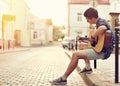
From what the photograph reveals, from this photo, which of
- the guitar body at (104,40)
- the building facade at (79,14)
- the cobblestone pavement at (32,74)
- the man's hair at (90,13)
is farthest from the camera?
the building facade at (79,14)

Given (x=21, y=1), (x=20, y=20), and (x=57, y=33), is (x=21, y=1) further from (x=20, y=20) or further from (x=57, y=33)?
(x=57, y=33)

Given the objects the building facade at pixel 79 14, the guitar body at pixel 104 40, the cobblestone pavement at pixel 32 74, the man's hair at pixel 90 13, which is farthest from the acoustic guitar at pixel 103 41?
the building facade at pixel 79 14

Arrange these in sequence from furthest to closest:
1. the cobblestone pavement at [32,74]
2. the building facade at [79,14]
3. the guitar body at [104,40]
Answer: the building facade at [79,14] < the cobblestone pavement at [32,74] < the guitar body at [104,40]

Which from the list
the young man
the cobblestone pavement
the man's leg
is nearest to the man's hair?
the young man

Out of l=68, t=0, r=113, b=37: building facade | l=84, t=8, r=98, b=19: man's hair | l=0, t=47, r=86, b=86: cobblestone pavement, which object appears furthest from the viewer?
l=68, t=0, r=113, b=37: building facade

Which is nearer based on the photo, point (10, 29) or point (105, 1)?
point (10, 29)

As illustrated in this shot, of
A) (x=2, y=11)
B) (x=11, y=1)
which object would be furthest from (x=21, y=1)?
(x=2, y=11)

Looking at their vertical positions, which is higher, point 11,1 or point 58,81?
point 11,1

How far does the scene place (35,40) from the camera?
9369cm

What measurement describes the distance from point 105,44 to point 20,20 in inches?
2572

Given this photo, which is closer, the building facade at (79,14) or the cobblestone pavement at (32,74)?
the cobblestone pavement at (32,74)

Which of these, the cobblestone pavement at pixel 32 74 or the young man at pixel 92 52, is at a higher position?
the young man at pixel 92 52

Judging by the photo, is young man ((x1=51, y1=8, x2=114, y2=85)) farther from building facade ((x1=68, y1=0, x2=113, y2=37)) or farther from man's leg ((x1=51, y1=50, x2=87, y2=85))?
building facade ((x1=68, y1=0, x2=113, y2=37))

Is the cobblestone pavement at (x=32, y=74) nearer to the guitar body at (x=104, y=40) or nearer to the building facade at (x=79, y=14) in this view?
the guitar body at (x=104, y=40)
